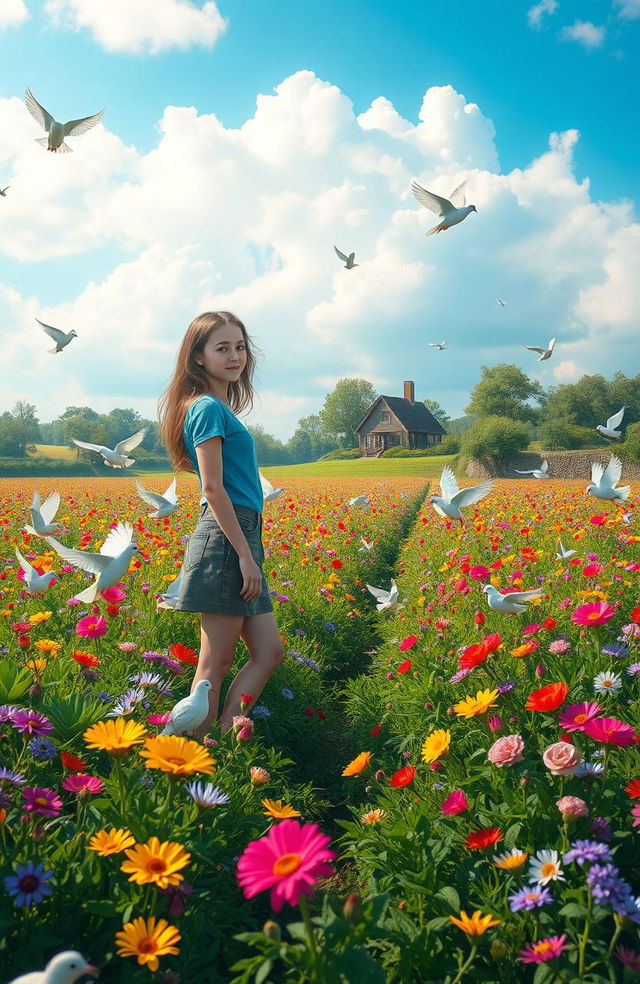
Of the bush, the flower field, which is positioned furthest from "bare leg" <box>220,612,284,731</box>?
the bush

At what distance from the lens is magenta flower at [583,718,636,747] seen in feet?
5.17

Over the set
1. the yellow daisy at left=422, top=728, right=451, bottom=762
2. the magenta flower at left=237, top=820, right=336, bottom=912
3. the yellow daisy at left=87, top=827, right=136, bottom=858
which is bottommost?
the yellow daisy at left=87, top=827, right=136, bottom=858

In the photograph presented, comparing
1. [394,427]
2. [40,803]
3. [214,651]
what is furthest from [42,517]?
[394,427]

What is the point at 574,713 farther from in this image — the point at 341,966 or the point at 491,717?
the point at 341,966

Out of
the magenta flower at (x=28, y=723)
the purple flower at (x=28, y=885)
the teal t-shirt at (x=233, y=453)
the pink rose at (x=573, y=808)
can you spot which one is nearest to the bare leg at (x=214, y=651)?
the teal t-shirt at (x=233, y=453)

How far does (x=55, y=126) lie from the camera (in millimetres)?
5098

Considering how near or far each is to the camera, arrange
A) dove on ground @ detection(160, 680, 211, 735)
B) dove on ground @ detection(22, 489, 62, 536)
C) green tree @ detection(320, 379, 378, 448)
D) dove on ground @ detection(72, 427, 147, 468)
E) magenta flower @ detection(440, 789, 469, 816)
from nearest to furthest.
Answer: magenta flower @ detection(440, 789, 469, 816)
dove on ground @ detection(160, 680, 211, 735)
dove on ground @ detection(22, 489, 62, 536)
dove on ground @ detection(72, 427, 147, 468)
green tree @ detection(320, 379, 378, 448)

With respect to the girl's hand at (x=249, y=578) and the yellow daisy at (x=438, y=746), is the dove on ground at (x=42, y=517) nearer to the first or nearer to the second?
the girl's hand at (x=249, y=578)

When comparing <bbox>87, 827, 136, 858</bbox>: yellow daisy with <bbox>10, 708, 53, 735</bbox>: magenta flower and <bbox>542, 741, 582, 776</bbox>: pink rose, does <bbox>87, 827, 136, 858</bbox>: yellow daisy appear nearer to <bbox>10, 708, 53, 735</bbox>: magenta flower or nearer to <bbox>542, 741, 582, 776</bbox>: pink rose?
<bbox>10, 708, 53, 735</bbox>: magenta flower

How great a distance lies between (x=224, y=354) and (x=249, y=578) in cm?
105

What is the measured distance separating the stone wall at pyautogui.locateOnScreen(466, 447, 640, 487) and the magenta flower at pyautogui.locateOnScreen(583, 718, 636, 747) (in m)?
29.6

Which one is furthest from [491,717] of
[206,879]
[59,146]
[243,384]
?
[59,146]

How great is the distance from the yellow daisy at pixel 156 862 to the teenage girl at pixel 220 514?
4.23 ft

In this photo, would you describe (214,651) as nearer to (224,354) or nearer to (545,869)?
(224,354)
